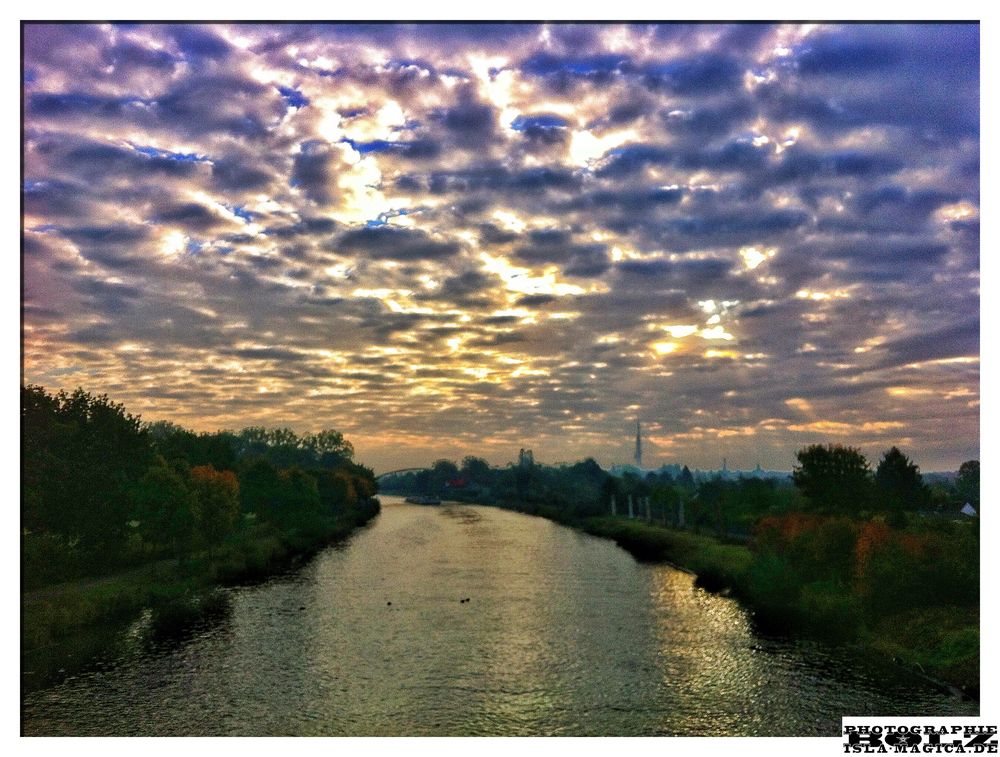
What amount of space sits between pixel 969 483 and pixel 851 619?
120 m

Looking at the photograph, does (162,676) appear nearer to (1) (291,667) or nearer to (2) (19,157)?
(1) (291,667)

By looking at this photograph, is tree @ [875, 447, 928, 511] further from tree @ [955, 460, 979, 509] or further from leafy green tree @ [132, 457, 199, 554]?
leafy green tree @ [132, 457, 199, 554]

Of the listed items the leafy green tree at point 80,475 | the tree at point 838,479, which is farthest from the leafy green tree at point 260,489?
the tree at point 838,479

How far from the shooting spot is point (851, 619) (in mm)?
50625

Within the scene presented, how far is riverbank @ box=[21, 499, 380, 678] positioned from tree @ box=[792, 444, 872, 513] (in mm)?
60874

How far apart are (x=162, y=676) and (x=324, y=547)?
70.8 metres

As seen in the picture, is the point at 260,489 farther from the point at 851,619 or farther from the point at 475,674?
the point at 851,619

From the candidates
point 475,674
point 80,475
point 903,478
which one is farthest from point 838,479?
point 80,475

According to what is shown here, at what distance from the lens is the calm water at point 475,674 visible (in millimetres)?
35500

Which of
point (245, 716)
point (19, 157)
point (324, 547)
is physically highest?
point (19, 157)

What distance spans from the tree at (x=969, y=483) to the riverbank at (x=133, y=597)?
116 meters

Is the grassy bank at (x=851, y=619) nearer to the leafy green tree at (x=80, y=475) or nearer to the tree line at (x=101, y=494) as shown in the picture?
the tree line at (x=101, y=494)
